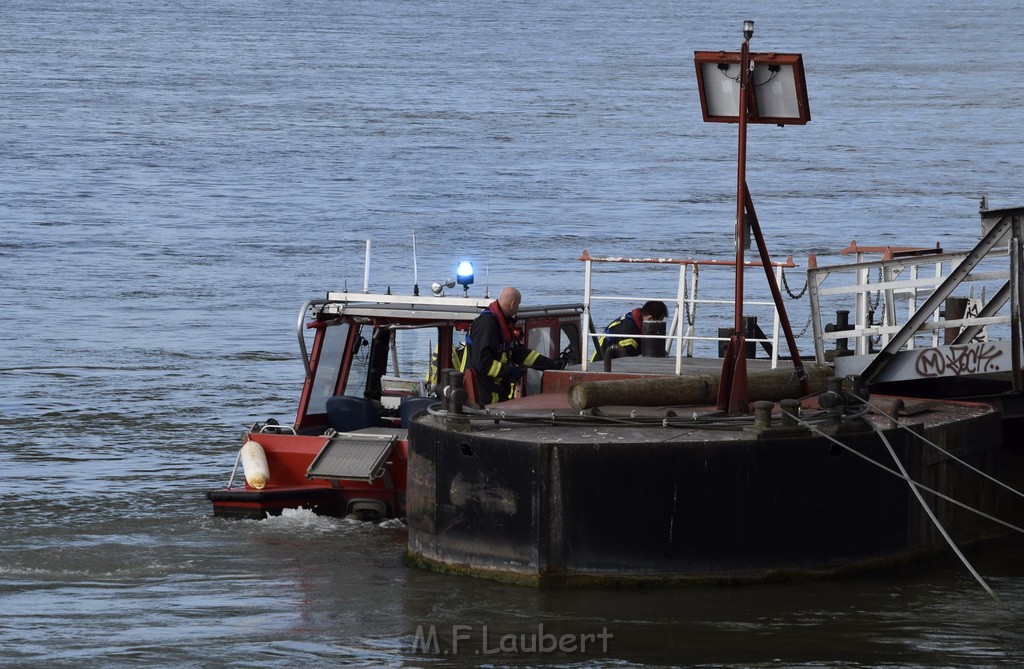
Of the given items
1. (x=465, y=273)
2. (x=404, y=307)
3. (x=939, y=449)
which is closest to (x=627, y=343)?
(x=465, y=273)

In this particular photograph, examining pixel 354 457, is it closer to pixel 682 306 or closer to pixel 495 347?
pixel 495 347

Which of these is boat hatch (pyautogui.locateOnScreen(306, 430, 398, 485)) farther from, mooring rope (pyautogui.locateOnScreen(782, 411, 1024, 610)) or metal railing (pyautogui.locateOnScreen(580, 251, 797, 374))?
mooring rope (pyautogui.locateOnScreen(782, 411, 1024, 610))

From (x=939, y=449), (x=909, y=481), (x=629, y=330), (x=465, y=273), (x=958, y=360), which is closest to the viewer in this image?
(x=909, y=481)

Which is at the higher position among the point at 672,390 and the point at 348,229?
the point at 348,229

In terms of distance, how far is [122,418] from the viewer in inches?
747

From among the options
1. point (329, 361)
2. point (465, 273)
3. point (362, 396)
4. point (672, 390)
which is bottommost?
point (362, 396)

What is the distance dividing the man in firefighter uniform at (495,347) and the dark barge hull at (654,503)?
141 cm

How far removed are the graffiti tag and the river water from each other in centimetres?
133

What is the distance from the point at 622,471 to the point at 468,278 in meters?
4.13

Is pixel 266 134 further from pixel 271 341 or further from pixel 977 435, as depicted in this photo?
pixel 977 435

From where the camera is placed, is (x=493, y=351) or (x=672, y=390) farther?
(x=493, y=351)

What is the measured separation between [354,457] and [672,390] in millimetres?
2490

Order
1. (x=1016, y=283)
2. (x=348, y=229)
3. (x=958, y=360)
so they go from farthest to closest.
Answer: (x=348, y=229)
(x=958, y=360)
(x=1016, y=283)

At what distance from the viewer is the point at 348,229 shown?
35.8m
